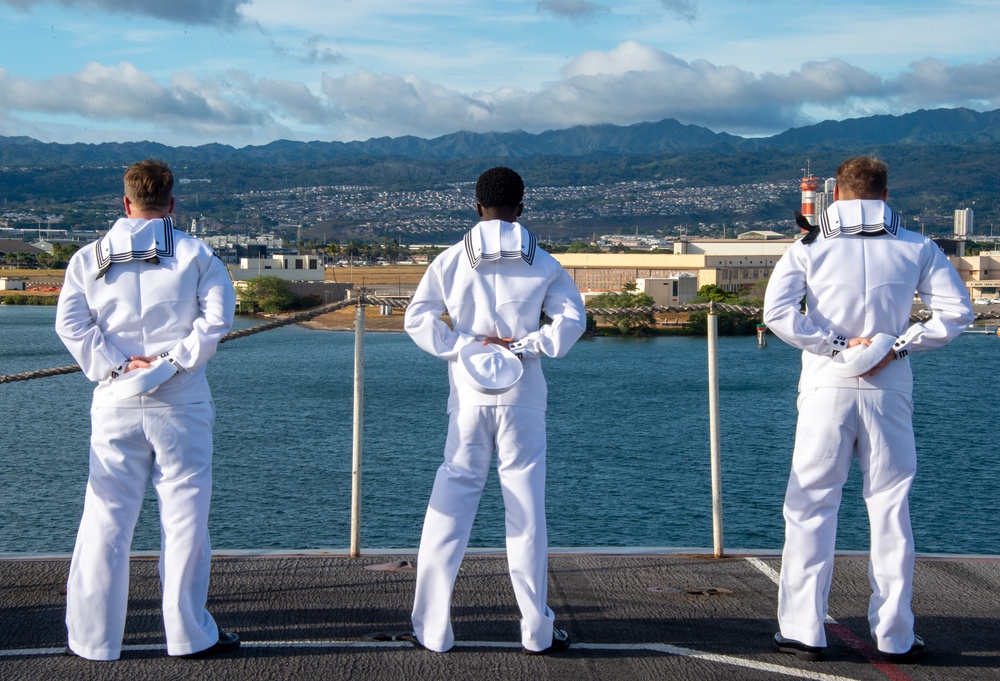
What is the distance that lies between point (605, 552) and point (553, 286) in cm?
207

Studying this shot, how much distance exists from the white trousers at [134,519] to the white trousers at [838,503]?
2.23 meters

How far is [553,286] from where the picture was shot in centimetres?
447

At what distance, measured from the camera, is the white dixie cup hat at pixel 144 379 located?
4090 mm

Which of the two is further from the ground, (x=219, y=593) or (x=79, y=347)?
(x=79, y=347)

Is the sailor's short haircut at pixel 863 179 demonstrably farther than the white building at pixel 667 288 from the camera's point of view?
No

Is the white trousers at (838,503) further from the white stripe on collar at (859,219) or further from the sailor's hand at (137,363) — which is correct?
the sailor's hand at (137,363)

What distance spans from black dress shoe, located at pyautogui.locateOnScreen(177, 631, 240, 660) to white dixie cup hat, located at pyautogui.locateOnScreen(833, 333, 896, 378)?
8.30 feet

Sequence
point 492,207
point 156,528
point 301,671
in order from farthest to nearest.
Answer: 1. point 156,528
2. point 492,207
3. point 301,671

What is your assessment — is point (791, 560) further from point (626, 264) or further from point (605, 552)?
point (626, 264)

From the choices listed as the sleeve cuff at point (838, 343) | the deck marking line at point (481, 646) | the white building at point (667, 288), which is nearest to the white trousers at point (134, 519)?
the deck marking line at point (481, 646)

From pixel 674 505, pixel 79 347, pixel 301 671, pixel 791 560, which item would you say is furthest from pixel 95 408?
pixel 674 505

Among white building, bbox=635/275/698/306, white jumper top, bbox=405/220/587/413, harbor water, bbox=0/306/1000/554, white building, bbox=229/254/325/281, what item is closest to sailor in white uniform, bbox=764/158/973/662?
white jumper top, bbox=405/220/587/413

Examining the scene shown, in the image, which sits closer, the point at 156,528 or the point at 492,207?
the point at 492,207

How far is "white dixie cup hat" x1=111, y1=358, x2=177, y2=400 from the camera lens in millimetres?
4090
